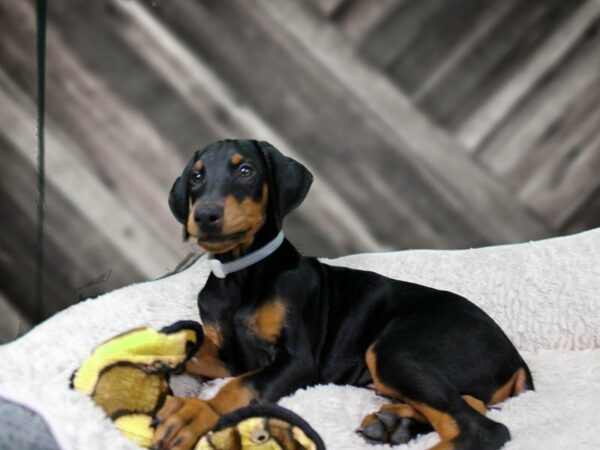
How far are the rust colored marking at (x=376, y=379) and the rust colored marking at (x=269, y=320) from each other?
308 mm

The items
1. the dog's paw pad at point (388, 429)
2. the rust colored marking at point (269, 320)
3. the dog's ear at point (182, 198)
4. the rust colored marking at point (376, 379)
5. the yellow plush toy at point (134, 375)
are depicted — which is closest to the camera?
the yellow plush toy at point (134, 375)

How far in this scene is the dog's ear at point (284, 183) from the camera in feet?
7.29

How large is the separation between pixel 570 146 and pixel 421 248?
2.86ft

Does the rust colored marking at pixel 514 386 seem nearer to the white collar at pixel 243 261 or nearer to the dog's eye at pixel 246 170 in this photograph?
the white collar at pixel 243 261

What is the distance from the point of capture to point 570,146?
3.35 m

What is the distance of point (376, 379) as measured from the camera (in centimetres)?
213

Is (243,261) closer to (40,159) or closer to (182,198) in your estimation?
(182,198)

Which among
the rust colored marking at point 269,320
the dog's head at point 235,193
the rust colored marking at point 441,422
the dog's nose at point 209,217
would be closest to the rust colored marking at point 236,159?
the dog's head at point 235,193

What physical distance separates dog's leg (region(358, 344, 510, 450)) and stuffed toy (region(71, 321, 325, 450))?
1.28ft

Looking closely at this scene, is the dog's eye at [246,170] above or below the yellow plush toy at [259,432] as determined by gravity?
above

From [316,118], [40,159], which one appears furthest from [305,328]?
[40,159]

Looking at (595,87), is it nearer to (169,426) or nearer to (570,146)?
(570,146)

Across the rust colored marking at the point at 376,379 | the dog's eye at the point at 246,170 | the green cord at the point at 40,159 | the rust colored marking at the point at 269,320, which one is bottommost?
the green cord at the point at 40,159

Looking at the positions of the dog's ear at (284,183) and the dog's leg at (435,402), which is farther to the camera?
the dog's ear at (284,183)
